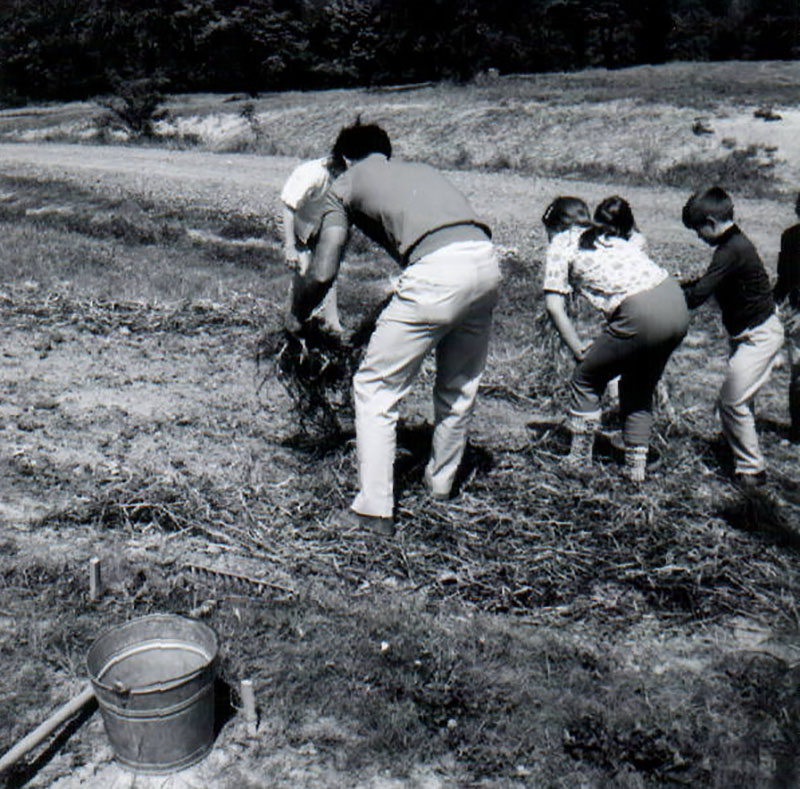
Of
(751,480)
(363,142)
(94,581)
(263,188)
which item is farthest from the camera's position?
(263,188)

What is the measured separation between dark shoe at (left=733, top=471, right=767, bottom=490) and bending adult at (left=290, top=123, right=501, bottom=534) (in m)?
1.65

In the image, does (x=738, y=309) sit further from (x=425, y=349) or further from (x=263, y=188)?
(x=263, y=188)

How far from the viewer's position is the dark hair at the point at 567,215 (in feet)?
16.4

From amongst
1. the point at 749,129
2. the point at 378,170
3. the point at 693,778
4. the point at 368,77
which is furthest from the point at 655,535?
the point at 368,77

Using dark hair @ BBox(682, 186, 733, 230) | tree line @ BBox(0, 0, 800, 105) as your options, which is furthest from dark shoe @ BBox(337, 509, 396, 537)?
tree line @ BBox(0, 0, 800, 105)

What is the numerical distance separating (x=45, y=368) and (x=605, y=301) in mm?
4172

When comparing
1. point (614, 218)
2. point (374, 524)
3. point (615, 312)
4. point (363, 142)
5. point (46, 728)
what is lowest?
point (374, 524)

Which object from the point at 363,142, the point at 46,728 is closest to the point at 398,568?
the point at 46,728

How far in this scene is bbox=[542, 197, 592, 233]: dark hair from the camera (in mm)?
5012

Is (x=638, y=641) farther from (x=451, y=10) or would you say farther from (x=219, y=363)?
(x=451, y=10)

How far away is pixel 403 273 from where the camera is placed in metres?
4.27

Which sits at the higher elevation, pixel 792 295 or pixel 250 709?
pixel 792 295

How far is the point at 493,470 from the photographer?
5375 mm

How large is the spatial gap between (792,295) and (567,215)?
1.58 m
